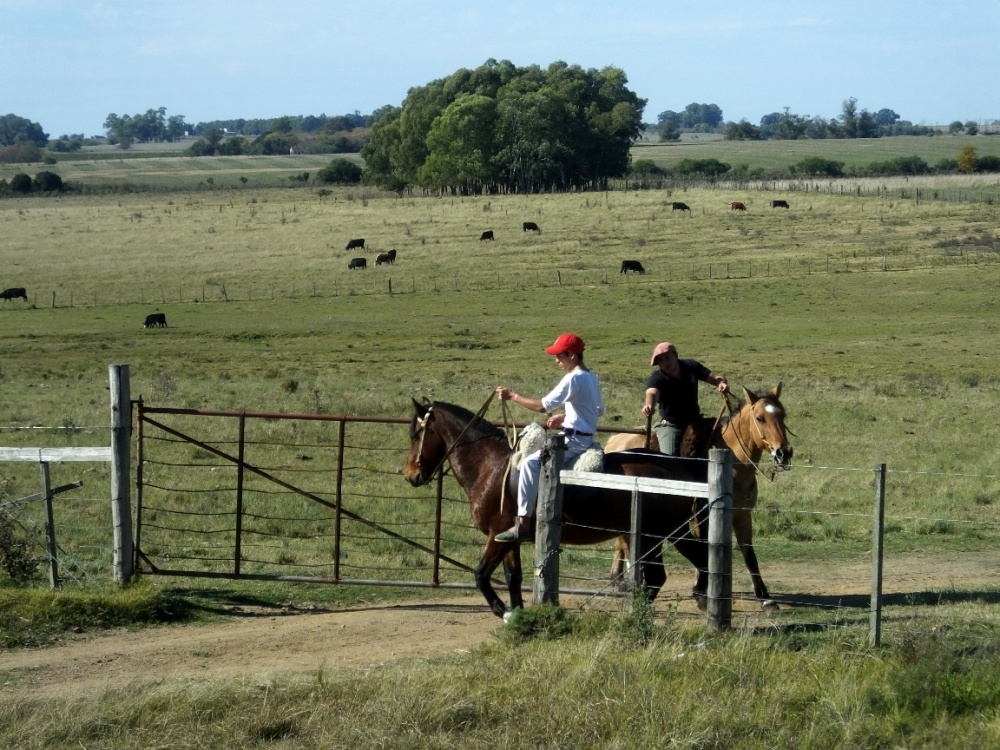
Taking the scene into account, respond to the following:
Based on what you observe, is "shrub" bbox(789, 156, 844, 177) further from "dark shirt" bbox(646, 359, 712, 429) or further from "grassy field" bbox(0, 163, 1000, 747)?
"dark shirt" bbox(646, 359, 712, 429)

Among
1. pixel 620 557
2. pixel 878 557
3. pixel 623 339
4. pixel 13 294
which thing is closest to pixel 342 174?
pixel 13 294

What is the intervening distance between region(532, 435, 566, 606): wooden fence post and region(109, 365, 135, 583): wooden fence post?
3.74 metres

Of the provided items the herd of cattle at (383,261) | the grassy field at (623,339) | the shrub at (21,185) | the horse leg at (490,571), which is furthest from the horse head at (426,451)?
the shrub at (21,185)

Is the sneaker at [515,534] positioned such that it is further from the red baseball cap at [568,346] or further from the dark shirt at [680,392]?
the dark shirt at [680,392]

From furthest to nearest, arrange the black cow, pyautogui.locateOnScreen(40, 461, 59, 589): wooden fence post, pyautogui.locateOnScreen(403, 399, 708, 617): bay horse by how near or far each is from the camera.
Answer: the black cow, pyautogui.locateOnScreen(40, 461, 59, 589): wooden fence post, pyautogui.locateOnScreen(403, 399, 708, 617): bay horse

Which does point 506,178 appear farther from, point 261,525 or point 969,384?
point 261,525

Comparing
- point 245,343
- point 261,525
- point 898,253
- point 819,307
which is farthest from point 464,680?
point 898,253

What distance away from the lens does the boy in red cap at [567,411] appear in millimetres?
9102

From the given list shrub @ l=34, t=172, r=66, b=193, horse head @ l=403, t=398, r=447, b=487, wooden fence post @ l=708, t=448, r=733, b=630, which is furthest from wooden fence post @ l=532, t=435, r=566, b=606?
shrub @ l=34, t=172, r=66, b=193

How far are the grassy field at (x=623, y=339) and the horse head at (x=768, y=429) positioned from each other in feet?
2.49

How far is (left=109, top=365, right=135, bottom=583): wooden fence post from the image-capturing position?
10.5 metres

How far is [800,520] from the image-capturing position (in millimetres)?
14453

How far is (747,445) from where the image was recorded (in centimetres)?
1049

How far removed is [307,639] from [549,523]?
80.7 inches
